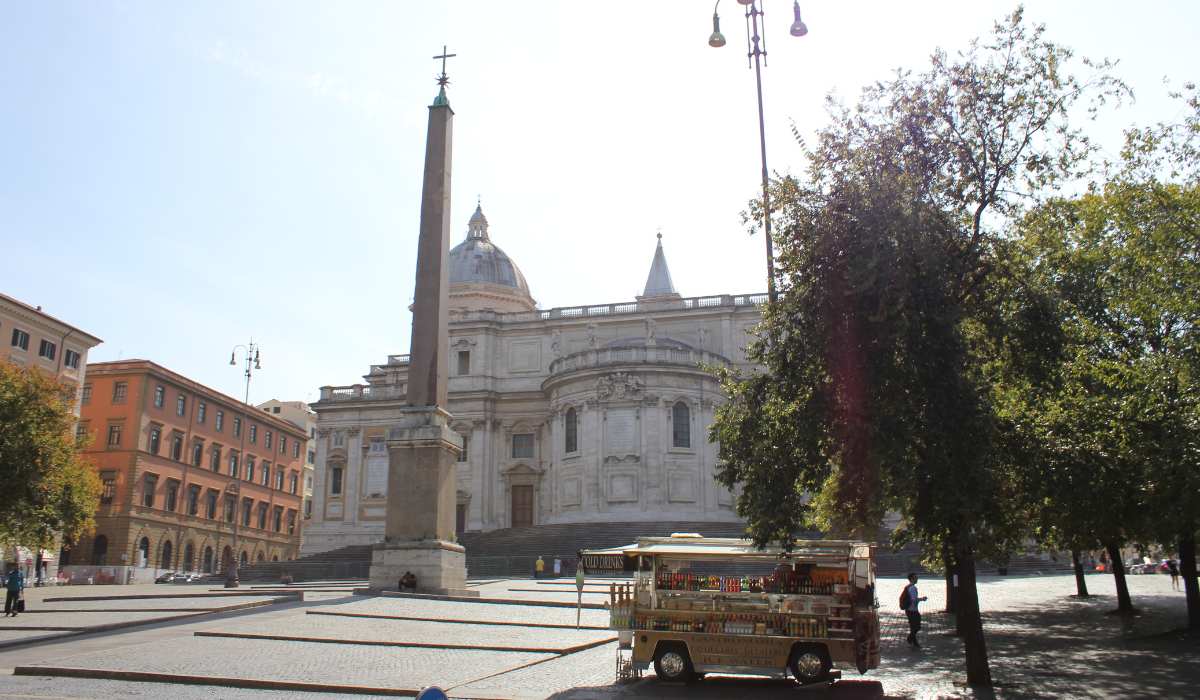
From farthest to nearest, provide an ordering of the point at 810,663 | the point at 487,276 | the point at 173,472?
the point at 487,276
the point at 173,472
the point at 810,663

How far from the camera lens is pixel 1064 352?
1417 centimetres

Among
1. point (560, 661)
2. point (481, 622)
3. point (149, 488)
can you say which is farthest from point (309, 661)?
point (149, 488)

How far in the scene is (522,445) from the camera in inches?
2344

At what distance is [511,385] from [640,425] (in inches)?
472

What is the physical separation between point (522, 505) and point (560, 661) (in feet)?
145

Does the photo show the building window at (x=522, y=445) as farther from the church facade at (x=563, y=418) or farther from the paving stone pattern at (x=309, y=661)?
the paving stone pattern at (x=309, y=661)

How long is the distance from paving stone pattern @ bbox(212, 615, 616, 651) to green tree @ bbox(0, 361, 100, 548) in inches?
591

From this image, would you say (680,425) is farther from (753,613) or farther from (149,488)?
(753,613)

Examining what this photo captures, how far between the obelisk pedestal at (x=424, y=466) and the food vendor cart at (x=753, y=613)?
1291 cm

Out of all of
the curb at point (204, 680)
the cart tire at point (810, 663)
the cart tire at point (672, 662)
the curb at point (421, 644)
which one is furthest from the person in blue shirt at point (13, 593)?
the cart tire at point (810, 663)

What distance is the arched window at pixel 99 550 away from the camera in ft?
183

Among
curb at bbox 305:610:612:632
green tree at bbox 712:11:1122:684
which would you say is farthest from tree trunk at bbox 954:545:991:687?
curb at bbox 305:610:612:632

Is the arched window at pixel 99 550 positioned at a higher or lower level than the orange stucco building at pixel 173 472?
lower

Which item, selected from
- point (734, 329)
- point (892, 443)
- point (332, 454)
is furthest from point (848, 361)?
point (332, 454)
